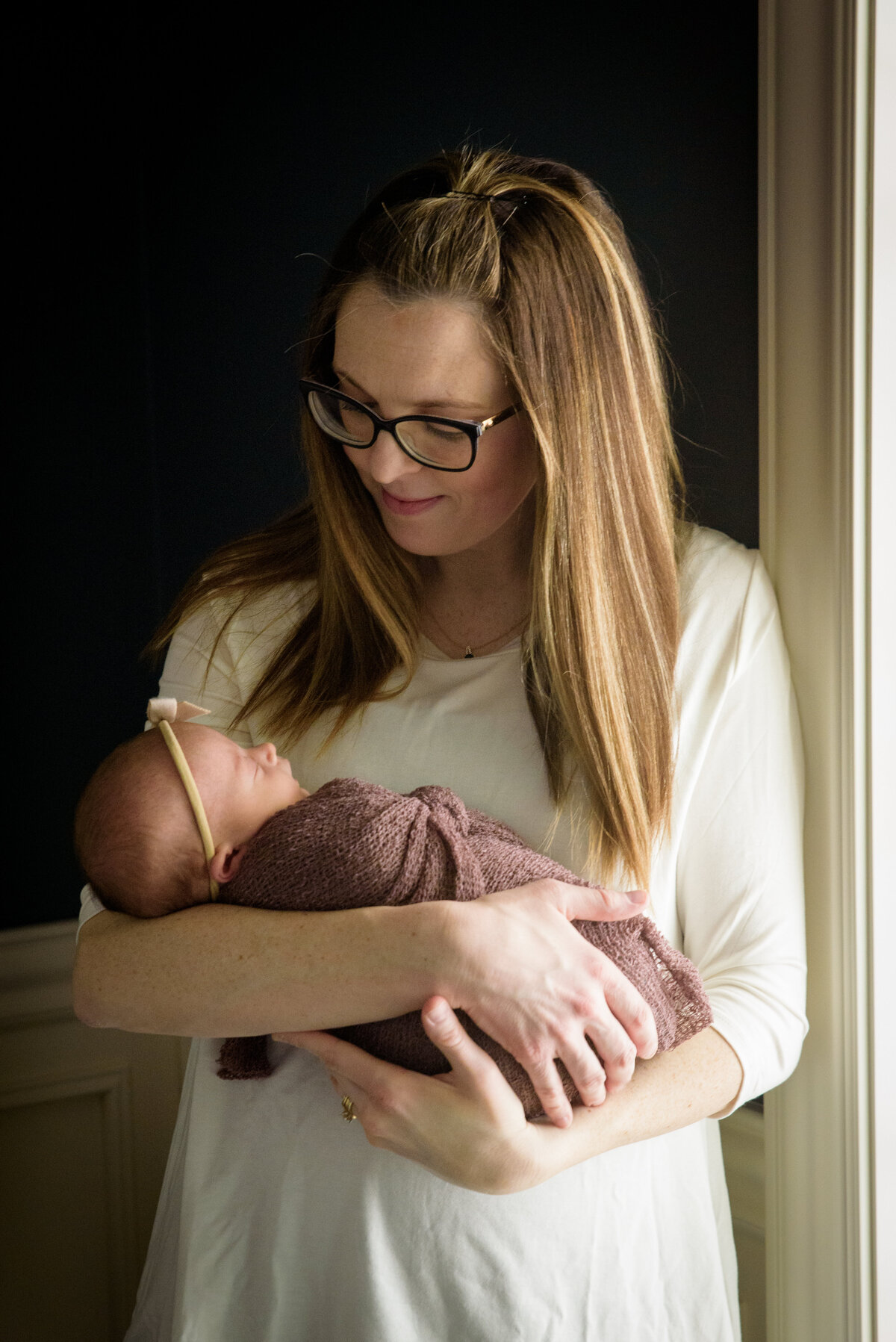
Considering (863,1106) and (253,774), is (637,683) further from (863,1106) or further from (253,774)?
(863,1106)

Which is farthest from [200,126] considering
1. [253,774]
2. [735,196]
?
[253,774]

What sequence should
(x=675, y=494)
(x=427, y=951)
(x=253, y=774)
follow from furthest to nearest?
(x=675, y=494) < (x=253, y=774) < (x=427, y=951)

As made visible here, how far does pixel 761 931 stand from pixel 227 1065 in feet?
2.22

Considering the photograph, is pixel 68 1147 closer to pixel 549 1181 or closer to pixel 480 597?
pixel 549 1181

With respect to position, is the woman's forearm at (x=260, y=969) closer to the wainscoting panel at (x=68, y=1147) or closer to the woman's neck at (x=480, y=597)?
the woman's neck at (x=480, y=597)

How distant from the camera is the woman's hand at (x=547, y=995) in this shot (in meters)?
1.10

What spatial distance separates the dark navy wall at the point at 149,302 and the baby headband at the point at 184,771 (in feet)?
4.01

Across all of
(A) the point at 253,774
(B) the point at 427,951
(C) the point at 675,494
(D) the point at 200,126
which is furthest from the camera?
(D) the point at 200,126

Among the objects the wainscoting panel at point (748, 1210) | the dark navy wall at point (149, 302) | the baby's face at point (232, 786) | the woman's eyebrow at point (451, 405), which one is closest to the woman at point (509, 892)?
the woman's eyebrow at point (451, 405)

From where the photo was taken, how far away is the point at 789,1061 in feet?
4.29

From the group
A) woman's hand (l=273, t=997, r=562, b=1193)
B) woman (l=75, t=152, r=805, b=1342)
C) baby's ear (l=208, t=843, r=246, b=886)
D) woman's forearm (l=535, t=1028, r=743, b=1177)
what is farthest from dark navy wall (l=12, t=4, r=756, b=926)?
woman's forearm (l=535, t=1028, r=743, b=1177)

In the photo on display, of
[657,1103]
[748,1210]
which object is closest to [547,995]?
[657,1103]

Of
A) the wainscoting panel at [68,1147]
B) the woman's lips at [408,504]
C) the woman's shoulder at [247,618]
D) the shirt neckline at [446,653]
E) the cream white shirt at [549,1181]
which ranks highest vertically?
the woman's lips at [408,504]

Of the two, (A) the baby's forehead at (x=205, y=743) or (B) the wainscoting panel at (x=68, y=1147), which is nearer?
(A) the baby's forehead at (x=205, y=743)
